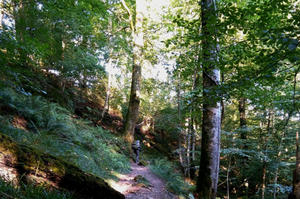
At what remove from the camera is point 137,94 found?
10.6 meters

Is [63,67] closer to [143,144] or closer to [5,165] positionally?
[5,165]

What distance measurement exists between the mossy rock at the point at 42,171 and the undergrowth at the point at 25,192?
179 millimetres

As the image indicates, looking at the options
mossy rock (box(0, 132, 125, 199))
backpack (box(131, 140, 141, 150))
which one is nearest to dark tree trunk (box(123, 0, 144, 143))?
backpack (box(131, 140, 141, 150))

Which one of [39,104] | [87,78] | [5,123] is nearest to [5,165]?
[5,123]

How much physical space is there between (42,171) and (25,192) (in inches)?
15.8

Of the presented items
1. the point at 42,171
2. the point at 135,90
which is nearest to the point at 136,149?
the point at 135,90

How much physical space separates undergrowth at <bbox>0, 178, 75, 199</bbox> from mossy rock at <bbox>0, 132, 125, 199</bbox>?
179mm

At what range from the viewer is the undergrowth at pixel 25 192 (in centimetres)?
169

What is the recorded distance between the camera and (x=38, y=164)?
224 centimetres

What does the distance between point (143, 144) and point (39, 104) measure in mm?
11370

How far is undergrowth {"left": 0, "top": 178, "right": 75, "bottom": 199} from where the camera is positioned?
5.54 ft

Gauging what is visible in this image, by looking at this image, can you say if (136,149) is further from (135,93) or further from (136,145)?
(135,93)

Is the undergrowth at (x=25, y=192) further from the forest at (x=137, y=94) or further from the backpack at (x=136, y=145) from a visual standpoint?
the backpack at (x=136, y=145)

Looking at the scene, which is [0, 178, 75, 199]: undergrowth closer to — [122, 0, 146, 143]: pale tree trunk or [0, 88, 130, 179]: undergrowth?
[0, 88, 130, 179]: undergrowth
